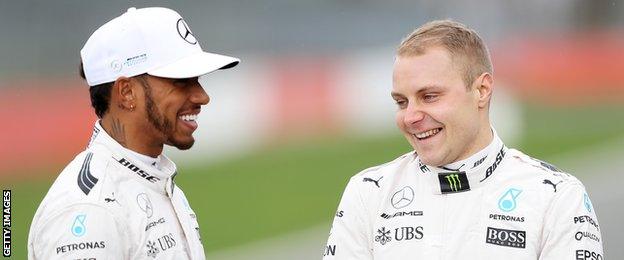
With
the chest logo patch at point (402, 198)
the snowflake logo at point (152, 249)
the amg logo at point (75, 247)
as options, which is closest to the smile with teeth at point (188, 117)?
the snowflake logo at point (152, 249)

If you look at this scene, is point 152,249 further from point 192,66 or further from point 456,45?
point 456,45

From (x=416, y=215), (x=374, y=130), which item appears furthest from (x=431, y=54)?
(x=374, y=130)

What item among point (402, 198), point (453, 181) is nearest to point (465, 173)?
point (453, 181)

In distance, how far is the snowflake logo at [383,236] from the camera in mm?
2129

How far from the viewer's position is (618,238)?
3760 mm

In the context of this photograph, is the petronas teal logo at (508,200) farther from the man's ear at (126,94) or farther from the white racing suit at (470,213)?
the man's ear at (126,94)

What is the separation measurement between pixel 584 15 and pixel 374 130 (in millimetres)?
880

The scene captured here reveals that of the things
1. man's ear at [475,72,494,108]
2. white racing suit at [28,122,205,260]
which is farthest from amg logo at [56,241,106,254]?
man's ear at [475,72,494,108]

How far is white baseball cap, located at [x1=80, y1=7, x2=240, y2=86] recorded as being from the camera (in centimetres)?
233

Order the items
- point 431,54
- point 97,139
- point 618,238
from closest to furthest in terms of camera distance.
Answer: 1. point 431,54
2. point 97,139
3. point 618,238

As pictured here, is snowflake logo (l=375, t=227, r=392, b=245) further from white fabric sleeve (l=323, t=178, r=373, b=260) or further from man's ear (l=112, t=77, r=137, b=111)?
man's ear (l=112, t=77, r=137, b=111)

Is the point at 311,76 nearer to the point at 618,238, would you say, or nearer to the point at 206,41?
the point at 206,41

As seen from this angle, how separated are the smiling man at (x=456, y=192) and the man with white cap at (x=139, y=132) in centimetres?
42

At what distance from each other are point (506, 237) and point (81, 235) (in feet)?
2.77
